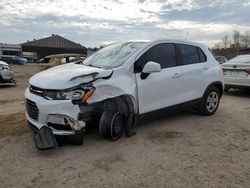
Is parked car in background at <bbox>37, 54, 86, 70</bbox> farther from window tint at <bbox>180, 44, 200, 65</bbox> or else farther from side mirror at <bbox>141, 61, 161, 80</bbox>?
side mirror at <bbox>141, 61, 161, 80</bbox>

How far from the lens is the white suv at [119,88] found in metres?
4.68

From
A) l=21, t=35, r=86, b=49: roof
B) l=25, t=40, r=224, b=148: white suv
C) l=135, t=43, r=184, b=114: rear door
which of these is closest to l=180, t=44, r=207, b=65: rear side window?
l=25, t=40, r=224, b=148: white suv

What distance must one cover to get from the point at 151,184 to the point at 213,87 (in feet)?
13.3

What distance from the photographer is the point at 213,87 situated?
7211 mm

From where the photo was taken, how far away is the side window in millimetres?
5609

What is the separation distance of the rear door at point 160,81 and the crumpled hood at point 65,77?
2.53 ft

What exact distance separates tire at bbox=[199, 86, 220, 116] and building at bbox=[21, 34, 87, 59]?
195ft

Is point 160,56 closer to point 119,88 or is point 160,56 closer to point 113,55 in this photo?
point 113,55

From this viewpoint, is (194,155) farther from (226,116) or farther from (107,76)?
(226,116)

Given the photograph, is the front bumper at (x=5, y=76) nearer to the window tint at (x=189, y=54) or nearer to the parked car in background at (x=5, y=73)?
the parked car in background at (x=5, y=73)

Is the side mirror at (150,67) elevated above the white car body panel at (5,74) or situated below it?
above

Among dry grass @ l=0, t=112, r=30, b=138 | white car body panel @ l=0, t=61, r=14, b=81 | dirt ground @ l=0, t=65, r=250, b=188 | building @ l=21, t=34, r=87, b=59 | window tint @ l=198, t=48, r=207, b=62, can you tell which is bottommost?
dirt ground @ l=0, t=65, r=250, b=188

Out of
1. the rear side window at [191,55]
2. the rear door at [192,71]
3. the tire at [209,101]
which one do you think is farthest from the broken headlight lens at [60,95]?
the tire at [209,101]

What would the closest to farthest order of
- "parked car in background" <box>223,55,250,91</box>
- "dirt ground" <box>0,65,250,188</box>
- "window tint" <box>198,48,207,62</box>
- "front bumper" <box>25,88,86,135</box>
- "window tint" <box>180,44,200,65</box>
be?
"dirt ground" <box>0,65,250,188</box> → "front bumper" <box>25,88,86,135</box> → "window tint" <box>180,44,200,65</box> → "window tint" <box>198,48,207,62</box> → "parked car in background" <box>223,55,250,91</box>
